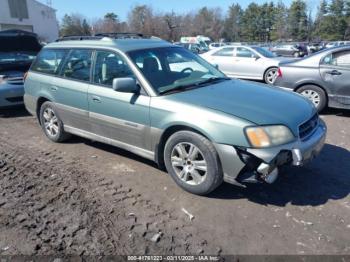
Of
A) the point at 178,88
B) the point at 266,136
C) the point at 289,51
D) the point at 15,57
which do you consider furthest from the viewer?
the point at 289,51

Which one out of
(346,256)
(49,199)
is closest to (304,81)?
(346,256)

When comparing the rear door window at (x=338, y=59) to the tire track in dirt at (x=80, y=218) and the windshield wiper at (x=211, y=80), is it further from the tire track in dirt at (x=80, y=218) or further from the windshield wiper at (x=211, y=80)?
the tire track in dirt at (x=80, y=218)

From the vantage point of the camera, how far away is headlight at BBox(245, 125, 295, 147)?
3369mm

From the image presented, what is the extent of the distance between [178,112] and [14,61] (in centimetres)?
644

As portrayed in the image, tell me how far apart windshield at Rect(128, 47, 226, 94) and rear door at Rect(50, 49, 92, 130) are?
2.94ft

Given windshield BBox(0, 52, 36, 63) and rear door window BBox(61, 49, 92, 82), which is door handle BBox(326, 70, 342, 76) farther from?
windshield BBox(0, 52, 36, 63)

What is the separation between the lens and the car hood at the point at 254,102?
355cm

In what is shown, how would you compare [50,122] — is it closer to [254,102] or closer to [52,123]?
[52,123]

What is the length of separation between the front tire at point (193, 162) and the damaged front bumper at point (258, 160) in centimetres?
11

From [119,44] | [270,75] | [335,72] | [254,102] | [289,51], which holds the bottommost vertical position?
[289,51]

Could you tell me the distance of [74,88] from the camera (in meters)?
4.97

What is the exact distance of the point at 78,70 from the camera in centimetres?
504

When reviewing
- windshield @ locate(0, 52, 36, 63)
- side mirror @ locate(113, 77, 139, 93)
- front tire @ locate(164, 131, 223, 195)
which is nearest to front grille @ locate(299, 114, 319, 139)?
front tire @ locate(164, 131, 223, 195)

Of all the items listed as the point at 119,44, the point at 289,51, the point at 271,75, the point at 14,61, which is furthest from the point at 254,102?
the point at 289,51
